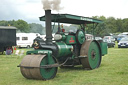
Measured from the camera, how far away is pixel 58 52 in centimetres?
759

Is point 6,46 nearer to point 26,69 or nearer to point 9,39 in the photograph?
point 9,39

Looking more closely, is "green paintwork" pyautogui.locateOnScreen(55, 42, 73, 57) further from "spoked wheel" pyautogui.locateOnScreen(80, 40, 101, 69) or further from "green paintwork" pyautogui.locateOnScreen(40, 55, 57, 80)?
"green paintwork" pyautogui.locateOnScreen(40, 55, 57, 80)

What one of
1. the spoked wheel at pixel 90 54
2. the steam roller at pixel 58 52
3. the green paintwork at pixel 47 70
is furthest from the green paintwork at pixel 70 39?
the green paintwork at pixel 47 70

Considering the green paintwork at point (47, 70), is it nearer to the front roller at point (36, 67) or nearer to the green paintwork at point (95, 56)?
the front roller at point (36, 67)

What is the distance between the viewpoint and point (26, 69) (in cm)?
664

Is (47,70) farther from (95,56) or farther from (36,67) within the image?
(95,56)

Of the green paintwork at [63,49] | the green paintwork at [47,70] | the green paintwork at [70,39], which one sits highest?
the green paintwork at [70,39]

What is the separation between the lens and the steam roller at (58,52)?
661cm

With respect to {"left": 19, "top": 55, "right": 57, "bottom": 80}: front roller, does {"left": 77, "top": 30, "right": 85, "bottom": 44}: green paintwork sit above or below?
above

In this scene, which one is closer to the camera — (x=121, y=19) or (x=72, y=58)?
(x=72, y=58)

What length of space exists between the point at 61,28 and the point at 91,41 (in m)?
1.35

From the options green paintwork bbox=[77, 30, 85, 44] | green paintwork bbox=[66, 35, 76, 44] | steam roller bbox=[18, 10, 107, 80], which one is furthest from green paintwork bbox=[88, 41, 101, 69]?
green paintwork bbox=[66, 35, 76, 44]

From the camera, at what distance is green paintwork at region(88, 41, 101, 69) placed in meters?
8.72

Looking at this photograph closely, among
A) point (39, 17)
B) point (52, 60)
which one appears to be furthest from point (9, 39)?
point (52, 60)
